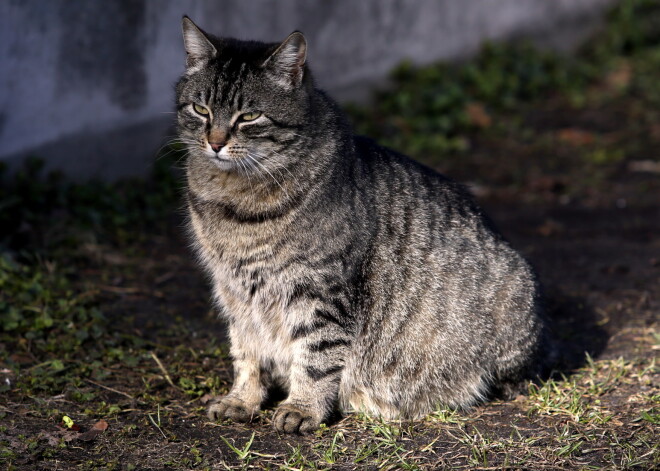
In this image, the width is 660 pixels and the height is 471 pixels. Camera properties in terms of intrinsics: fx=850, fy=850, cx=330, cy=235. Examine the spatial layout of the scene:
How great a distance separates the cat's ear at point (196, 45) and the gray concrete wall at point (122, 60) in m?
2.49

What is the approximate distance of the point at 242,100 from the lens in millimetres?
3686

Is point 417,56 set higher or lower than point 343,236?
higher

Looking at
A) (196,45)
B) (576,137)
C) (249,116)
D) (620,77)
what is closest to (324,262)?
(249,116)

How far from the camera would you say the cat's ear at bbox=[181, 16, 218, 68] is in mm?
3773

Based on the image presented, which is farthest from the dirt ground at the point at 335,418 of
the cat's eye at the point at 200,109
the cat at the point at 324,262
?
the cat's eye at the point at 200,109

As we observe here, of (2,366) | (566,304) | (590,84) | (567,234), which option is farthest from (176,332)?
(590,84)

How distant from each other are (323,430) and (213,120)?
57.1 inches

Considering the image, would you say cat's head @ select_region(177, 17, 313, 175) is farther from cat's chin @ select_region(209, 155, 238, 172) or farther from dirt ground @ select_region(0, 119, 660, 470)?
dirt ground @ select_region(0, 119, 660, 470)

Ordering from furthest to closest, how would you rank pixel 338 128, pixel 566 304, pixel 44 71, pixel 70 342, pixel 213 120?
pixel 44 71 < pixel 566 304 < pixel 70 342 < pixel 338 128 < pixel 213 120

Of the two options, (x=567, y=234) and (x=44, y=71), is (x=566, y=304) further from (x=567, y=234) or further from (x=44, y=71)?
(x=44, y=71)

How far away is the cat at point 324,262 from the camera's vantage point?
371 cm

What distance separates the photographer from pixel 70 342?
4.46 metres

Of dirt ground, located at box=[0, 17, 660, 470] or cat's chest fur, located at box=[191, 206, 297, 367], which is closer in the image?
dirt ground, located at box=[0, 17, 660, 470]

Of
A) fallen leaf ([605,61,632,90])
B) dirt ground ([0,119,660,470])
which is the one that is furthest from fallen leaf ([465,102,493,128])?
dirt ground ([0,119,660,470])
